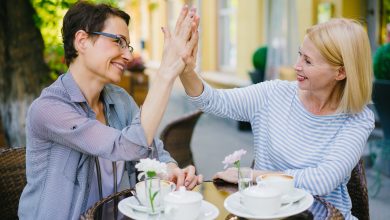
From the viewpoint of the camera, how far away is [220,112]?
249cm

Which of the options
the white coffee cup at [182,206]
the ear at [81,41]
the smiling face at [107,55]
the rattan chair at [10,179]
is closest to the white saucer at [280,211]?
the white coffee cup at [182,206]

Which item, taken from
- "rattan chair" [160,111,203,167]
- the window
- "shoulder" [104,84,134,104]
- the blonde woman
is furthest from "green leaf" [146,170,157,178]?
the window

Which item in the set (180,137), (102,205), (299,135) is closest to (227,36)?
(180,137)

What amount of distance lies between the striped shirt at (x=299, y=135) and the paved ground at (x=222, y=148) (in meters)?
2.42

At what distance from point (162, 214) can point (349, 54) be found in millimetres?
948

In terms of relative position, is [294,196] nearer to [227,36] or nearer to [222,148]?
[222,148]

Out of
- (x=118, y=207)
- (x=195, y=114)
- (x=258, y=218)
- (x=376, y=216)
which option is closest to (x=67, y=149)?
(x=118, y=207)

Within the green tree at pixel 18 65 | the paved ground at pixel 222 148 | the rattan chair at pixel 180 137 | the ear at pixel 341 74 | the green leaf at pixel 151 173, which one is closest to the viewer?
the green leaf at pixel 151 173

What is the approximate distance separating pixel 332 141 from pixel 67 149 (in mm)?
1014

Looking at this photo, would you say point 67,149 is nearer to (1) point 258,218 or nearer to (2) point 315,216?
(1) point 258,218

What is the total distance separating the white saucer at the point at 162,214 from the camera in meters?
1.80

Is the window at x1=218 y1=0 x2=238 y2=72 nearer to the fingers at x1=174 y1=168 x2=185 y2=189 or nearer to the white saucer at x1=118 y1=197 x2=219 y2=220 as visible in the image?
the fingers at x1=174 y1=168 x2=185 y2=189

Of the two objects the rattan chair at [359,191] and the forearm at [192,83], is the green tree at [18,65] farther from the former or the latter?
the rattan chair at [359,191]

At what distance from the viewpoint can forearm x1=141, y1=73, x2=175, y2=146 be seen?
195 cm
